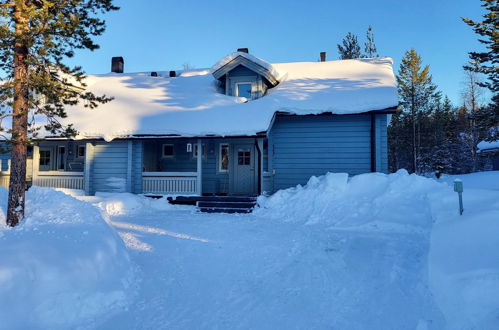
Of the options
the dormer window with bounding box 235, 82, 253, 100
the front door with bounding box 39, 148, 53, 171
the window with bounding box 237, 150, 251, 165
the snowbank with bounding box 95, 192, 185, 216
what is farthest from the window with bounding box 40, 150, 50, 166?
the dormer window with bounding box 235, 82, 253, 100

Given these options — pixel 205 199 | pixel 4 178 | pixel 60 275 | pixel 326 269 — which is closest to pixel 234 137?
pixel 205 199

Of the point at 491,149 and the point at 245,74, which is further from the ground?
the point at 245,74

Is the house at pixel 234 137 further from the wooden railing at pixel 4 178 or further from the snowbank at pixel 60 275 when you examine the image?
the snowbank at pixel 60 275

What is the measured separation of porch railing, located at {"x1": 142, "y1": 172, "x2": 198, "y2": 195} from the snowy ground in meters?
3.31

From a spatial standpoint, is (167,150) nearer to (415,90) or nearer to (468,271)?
(468,271)

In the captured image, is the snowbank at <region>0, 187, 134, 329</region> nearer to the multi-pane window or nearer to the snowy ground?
the snowy ground

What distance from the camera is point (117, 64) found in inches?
784

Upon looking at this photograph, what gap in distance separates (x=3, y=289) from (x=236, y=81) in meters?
12.9

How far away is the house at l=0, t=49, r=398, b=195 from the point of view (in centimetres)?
1223

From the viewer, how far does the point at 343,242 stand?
657 cm

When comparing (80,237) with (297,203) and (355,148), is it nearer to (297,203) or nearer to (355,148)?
(297,203)

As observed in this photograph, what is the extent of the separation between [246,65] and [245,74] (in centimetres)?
53

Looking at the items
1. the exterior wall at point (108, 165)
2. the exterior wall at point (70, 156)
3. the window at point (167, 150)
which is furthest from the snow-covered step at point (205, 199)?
the exterior wall at point (70, 156)

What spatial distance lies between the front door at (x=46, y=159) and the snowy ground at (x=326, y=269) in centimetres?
881
